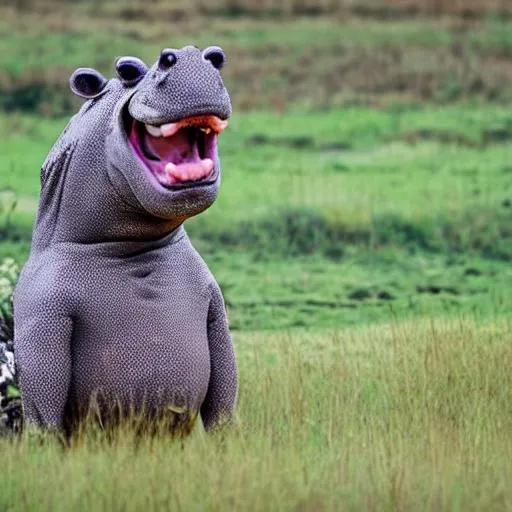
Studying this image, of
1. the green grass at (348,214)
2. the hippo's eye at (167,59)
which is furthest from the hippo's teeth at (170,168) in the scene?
the green grass at (348,214)

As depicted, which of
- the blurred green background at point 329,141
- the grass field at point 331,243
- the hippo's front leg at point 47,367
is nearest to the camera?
the grass field at point 331,243

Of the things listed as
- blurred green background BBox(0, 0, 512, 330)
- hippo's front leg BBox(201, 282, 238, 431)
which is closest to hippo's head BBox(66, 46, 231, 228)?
hippo's front leg BBox(201, 282, 238, 431)

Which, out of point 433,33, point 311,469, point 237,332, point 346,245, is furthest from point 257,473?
point 433,33

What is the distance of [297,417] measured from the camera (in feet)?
22.0

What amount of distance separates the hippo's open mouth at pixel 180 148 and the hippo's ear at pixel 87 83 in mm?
389

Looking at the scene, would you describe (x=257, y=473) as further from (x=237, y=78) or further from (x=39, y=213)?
(x=237, y=78)

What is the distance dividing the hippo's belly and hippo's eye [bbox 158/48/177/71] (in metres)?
0.83

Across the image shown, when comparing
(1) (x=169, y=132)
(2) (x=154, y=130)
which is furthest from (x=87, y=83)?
(1) (x=169, y=132)

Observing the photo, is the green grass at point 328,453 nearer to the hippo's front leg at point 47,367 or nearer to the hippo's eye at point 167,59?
the hippo's front leg at point 47,367

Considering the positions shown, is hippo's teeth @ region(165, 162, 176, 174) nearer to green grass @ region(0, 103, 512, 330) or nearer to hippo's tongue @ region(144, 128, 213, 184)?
hippo's tongue @ region(144, 128, 213, 184)

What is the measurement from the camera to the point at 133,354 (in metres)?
6.20

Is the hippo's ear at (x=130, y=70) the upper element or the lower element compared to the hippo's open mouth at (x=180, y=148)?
upper

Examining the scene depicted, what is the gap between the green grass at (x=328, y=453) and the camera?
518 centimetres

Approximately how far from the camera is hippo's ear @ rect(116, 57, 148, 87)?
20.4 ft
